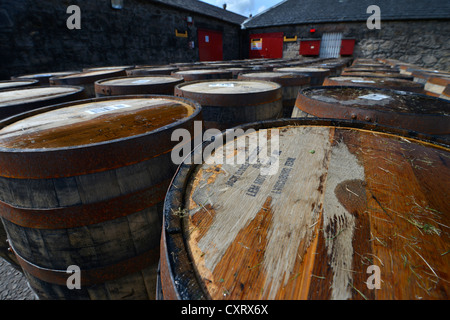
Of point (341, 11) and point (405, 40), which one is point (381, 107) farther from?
point (341, 11)

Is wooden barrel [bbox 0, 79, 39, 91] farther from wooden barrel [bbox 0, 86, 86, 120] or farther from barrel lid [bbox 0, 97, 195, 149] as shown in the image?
barrel lid [bbox 0, 97, 195, 149]

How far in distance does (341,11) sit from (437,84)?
1914 centimetres

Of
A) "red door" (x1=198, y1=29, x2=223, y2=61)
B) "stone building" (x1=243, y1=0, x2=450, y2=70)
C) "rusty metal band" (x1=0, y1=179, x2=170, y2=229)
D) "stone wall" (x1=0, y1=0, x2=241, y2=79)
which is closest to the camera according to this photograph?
"rusty metal band" (x1=0, y1=179, x2=170, y2=229)

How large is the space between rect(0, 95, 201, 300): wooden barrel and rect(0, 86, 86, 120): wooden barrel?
39cm

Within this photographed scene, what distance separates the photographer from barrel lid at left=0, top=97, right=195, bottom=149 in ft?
5.36

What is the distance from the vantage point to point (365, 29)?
16.9 metres

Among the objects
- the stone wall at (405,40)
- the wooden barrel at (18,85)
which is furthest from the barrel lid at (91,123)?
the stone wall at (405,40)

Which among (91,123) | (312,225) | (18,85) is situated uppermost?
Result: (18,85)

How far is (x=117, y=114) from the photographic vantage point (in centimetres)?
219

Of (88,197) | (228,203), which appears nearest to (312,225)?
(228,203)

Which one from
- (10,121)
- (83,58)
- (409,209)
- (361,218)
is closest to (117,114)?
(10,121)

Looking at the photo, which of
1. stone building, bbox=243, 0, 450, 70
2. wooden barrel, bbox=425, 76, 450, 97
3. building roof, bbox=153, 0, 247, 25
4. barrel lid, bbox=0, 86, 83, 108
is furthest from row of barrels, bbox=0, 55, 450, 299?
stone building, bbox=243, 0, 450, 70

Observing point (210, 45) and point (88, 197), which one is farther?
point (210, 45)
